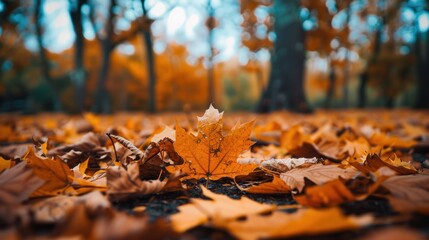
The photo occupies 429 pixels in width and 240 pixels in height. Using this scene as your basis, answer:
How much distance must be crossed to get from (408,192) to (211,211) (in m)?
0.42

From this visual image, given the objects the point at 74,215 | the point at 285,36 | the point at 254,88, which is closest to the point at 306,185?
the point at 74,215

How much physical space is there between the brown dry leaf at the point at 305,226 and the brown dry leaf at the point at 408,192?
15 centimetres

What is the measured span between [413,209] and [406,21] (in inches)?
894

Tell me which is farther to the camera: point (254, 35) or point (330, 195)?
point (254, 35)

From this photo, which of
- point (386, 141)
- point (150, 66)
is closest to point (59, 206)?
point (386, 141)

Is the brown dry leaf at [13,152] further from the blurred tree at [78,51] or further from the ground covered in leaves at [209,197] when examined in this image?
the blurred tree at [78,51]

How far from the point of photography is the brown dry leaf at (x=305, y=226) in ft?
1.42

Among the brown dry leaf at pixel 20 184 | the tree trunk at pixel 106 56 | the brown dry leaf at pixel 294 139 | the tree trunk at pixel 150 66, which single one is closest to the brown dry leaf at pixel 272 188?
the brown dry leaf at pixel 20 184

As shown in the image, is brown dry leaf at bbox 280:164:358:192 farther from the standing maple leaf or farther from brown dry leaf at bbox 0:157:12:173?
brown dry leaf at bbox 0:157:12:173

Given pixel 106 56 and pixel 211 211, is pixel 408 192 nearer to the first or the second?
pixel 211 211

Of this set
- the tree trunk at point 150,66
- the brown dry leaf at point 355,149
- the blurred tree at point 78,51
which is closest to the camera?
the brown dry leaf at point 355,149

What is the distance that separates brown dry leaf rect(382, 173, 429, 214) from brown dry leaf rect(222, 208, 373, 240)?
0.15m

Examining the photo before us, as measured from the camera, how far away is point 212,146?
30.5 inches

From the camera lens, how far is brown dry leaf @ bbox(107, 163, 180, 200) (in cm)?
66
